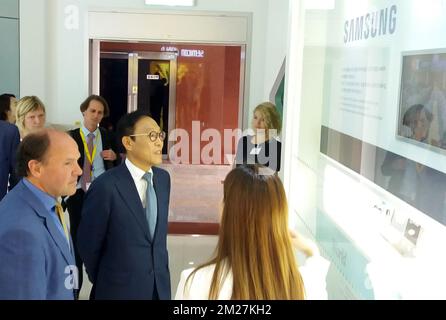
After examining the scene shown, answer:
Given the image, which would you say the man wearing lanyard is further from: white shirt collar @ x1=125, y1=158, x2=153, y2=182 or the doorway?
the doorway

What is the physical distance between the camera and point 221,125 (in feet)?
24.2

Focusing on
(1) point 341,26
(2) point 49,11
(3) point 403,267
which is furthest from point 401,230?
(2) point 49,11

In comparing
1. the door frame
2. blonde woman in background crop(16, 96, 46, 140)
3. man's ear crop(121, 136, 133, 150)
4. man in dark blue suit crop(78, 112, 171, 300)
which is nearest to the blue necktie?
man in dark blue suit crop(78, 112, 171, 300)

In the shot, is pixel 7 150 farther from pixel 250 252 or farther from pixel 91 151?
pixel 250 252

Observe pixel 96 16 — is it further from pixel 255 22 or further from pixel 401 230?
pixel 401 230

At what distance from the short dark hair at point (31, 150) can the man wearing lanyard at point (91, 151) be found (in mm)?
2636

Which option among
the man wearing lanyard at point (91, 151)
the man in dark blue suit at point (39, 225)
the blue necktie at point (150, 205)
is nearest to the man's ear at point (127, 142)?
the blue necktie at point (150, 205)

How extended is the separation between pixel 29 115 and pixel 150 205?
2.37 metres

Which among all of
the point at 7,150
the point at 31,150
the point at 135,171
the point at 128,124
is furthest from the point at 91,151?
the point at 31,150

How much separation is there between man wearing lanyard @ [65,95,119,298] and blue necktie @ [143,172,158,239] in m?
1.96

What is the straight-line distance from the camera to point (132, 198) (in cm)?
273

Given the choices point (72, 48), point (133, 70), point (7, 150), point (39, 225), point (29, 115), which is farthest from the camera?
point (133, 70)

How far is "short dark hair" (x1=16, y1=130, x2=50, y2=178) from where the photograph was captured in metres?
2.02

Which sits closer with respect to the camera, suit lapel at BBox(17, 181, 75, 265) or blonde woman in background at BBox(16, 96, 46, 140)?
suit lapel at BBox(17, 181, 75, 265)
